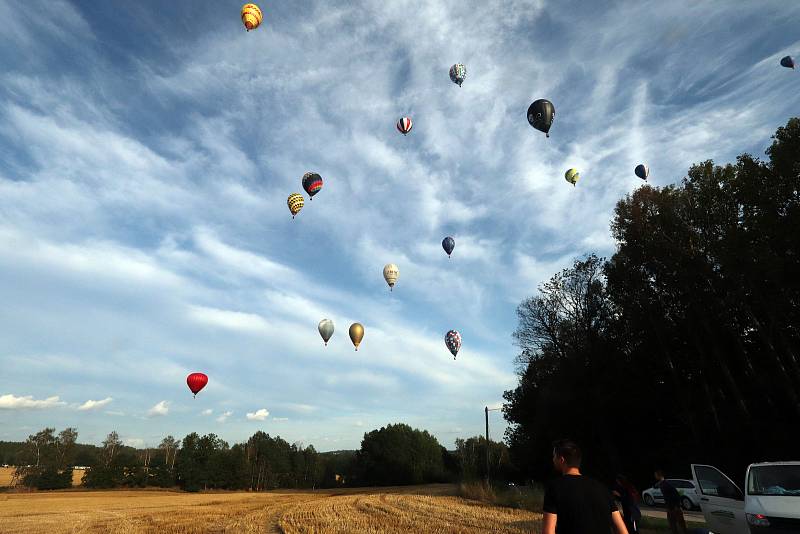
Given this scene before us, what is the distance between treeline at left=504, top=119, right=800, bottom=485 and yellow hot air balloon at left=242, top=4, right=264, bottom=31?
26.2m

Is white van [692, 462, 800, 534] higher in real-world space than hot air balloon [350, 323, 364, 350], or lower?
lower

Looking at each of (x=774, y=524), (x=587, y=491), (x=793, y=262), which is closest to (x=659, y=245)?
(x=793, y=262)

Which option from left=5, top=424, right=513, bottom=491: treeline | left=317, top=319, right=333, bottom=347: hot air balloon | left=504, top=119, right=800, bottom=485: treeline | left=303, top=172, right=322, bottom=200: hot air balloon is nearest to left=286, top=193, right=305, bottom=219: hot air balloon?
left=303, top=172, right=322, bottom=200: hot air balloon

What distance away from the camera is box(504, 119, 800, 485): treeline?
22.2m

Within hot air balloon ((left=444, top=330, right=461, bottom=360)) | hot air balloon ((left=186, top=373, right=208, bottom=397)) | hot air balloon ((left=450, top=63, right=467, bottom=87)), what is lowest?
hot air balloon ((left=186, top=373, right=208, bottom=397))

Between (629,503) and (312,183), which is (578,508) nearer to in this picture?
(629,503)

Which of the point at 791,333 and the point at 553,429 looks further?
the point at 553,429

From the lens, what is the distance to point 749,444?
84.3 feet

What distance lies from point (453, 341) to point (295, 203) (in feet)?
55.8

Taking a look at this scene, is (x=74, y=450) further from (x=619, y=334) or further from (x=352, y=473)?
(x=619, y=334)

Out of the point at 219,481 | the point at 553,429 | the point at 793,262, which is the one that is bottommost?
the point at 219,481

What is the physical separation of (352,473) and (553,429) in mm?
65945

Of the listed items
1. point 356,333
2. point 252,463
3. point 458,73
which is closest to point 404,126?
point 458,73

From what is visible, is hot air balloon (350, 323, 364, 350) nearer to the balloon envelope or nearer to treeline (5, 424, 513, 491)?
the balloon envelope
